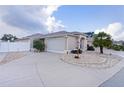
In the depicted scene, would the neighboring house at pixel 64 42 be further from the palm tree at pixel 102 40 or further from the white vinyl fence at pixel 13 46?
the white vinyl fence at pixel 13 46

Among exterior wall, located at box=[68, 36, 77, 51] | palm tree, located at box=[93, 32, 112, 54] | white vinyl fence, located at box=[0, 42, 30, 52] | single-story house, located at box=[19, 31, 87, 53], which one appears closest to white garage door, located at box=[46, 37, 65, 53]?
single-story house, located at box=[19, 31, 87, 53]

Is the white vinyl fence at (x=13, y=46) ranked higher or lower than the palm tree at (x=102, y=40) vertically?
lower

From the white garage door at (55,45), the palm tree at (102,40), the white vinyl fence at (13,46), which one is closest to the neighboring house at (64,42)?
the white garage door at (55,45)

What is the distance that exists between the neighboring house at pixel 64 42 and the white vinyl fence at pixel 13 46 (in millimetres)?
2961

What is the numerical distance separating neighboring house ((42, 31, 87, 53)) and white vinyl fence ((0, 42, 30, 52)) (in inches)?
117

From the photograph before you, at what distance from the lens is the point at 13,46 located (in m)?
17.6

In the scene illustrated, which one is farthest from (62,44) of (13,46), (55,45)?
(13,46)

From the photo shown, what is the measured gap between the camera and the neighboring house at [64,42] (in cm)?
1588

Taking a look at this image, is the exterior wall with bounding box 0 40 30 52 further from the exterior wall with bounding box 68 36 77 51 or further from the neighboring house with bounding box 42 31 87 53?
the exterior wall with bounding box 68 36 77 51

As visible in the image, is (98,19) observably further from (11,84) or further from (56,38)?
(11,84)

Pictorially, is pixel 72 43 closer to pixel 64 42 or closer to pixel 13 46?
pixel 64 42

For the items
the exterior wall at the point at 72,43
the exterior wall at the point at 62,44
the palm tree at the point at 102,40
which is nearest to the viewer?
the exterior wall at the point at 62,44

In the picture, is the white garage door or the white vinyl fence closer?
the white garage door

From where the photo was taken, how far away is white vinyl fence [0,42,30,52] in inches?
658
